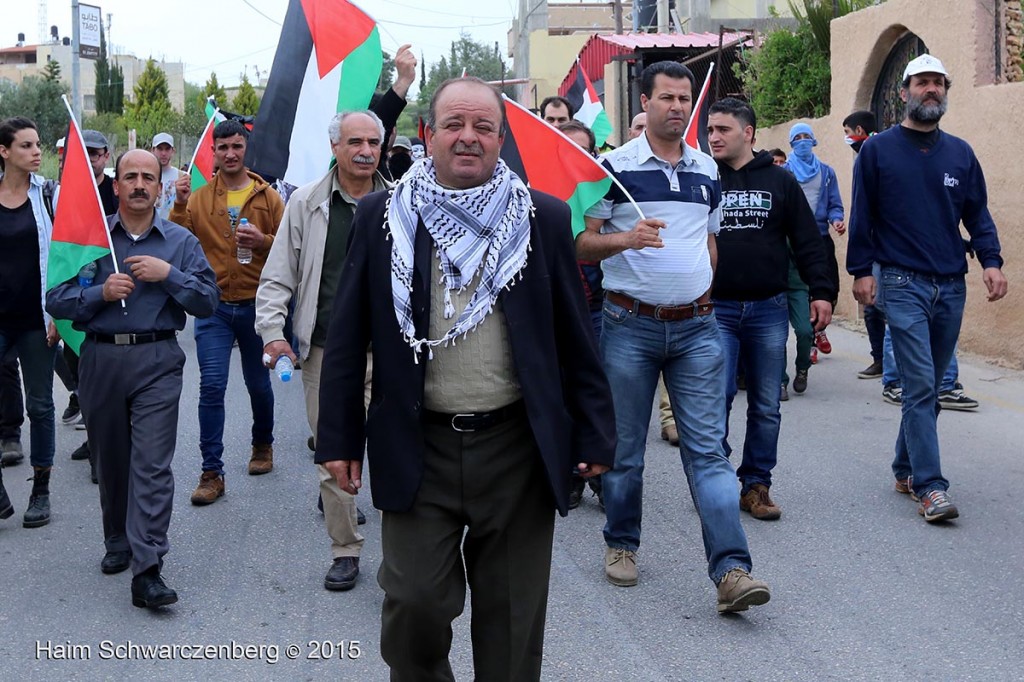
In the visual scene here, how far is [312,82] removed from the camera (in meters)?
7.43

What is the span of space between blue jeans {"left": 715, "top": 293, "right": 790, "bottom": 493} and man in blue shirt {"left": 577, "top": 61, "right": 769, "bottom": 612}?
90cm

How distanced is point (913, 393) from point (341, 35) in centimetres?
386

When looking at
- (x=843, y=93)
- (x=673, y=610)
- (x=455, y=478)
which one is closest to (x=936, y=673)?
(x=673, y=610)

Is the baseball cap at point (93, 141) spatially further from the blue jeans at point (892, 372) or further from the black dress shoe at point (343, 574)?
the blue jeans at point (892, 372)

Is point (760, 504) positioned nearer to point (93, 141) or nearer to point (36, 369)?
point (36, 369)

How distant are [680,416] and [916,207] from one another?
2.02 meters

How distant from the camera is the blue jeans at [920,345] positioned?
6383 millimetres

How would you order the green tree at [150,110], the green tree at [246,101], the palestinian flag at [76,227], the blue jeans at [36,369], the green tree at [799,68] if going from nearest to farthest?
the palestinian flag at [76,227] < the blue jeans at [36,369] < the green tree at [799,68] < the green tree at [246,101] < the green tree at [150,110]

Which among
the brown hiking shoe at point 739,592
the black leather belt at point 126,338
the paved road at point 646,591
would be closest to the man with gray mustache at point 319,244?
the black leather belt at point 126,338

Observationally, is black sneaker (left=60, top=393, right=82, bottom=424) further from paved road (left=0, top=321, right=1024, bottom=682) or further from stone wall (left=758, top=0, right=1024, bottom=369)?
stone wall (left=758, top=0, right=1024, bottom=369)

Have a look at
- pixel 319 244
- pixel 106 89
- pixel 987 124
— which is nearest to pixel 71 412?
pixel 319 244

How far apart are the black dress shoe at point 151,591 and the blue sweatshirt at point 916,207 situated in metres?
3.78

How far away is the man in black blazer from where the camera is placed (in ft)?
11.4

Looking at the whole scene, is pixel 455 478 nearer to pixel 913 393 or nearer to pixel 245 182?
pixel 913 393
